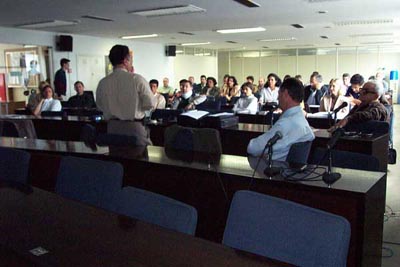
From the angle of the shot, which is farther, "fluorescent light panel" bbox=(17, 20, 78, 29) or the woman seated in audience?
the woman seated in audience

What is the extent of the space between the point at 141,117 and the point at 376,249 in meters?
2.39

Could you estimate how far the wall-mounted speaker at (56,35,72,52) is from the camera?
1084 cm

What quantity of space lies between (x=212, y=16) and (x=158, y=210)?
7170mm

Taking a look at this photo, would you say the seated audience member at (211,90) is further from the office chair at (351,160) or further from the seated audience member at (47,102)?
the office chair at (351,160)

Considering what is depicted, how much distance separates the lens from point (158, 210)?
Result: 60.4 inches

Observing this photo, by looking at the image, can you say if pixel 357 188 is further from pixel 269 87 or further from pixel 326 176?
pixel 269 87

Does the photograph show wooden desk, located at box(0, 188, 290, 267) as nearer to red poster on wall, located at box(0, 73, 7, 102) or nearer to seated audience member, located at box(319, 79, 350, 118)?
seated audience member, located at box(319, 79, 350, 118)

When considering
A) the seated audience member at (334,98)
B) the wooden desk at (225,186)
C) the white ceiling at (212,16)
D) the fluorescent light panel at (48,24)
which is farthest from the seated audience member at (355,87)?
the fluorescent light panel at (48,24)

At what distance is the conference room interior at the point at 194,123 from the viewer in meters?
1.93

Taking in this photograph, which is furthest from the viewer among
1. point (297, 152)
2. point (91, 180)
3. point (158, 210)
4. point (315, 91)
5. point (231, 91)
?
point (231, 91)

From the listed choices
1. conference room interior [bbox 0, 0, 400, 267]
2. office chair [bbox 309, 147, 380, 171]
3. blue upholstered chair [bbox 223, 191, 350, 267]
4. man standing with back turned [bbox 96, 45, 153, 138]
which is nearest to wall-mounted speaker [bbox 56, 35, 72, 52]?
conference room interior [bbox 0, 0, 400, 267]

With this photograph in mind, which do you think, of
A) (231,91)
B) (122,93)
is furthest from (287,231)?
(231,91)

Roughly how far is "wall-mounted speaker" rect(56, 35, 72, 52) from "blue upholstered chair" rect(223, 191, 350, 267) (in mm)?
10356

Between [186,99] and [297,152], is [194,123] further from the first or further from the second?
[186,99]
